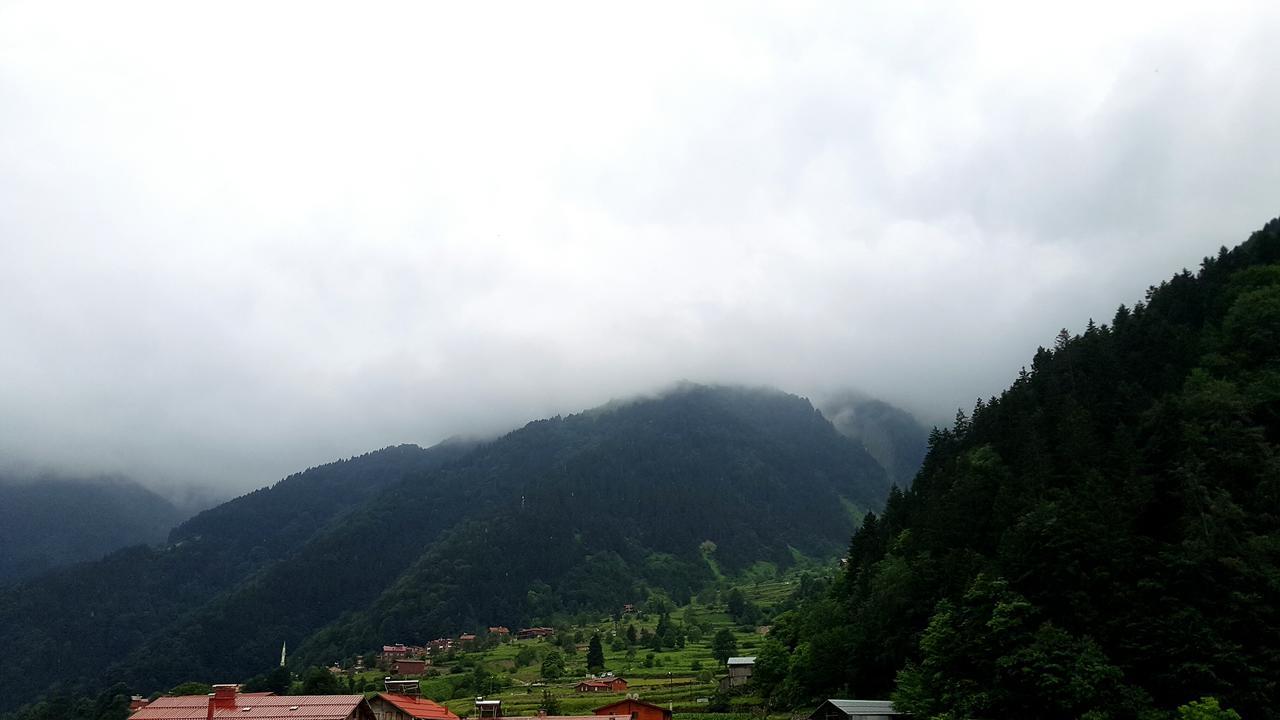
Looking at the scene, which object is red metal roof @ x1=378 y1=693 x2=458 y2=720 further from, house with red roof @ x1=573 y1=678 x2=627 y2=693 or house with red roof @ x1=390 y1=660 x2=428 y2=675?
house with red roof @ x1=390 y1=660 x2=428 y2=675

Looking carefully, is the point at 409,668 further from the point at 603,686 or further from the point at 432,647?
the point at 432,647

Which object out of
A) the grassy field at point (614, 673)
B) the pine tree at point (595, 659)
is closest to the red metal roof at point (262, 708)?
the grassy field at point (614, 673)

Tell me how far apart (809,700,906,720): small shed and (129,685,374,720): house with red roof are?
1234 inches

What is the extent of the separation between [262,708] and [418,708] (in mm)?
28541

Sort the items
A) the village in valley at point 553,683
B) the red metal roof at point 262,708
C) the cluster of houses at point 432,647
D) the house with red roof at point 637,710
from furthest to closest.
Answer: the cluster of houses at point 432,647, the house with red roof at point 637,710, the village in valley at point 553,683, the red metal roof at point 262,708

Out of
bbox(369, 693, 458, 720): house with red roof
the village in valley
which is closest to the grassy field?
the village in valley

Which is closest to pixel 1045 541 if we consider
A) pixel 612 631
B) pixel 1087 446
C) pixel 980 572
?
pixel 980 572

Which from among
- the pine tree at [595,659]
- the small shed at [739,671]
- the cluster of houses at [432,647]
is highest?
the cluster of houses at [432,647]

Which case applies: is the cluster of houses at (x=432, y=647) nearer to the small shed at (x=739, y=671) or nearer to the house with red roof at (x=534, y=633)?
the house with red roof at (x=534, y=633)

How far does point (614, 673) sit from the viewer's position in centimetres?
13062

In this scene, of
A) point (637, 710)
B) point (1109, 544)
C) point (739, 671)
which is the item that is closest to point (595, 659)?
point (739, 671)

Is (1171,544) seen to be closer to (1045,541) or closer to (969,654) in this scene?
(1045,541)

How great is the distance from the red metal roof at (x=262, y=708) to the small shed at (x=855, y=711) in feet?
105

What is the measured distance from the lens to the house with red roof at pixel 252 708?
5006 centimetres
